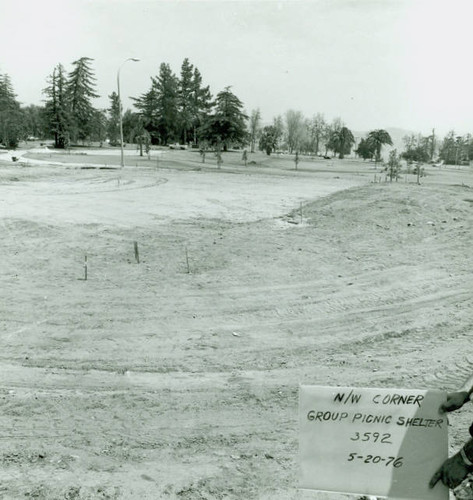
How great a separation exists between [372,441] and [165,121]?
Answer: 79.4 m

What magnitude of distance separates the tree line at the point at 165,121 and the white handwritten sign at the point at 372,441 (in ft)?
183

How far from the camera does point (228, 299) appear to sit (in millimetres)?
9086

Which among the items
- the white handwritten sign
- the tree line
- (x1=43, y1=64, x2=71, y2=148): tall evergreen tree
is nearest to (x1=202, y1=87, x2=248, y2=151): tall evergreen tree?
the tree line

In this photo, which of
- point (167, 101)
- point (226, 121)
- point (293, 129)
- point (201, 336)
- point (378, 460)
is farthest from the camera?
point (293, 129)

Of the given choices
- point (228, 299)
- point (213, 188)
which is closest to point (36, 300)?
point (228, 299)

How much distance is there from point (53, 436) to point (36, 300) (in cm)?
446

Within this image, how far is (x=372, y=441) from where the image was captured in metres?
3.15

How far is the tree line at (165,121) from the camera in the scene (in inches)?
2397

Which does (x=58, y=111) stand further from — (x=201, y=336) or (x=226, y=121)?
(x=201, y=336)

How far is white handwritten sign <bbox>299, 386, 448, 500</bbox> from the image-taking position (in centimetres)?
311

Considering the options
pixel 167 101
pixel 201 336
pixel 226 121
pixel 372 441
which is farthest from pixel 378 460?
pixel 167 101

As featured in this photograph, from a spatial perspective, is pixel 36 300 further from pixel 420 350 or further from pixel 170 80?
pixel 170 80

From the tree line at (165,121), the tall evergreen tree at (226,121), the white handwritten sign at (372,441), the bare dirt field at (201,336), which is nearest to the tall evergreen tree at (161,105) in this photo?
the tree line at (165,121)

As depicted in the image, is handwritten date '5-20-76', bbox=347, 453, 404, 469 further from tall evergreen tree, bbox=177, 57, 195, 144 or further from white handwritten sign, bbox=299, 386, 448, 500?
tall evergreen tree, bbox=177, 57, 195, 144
